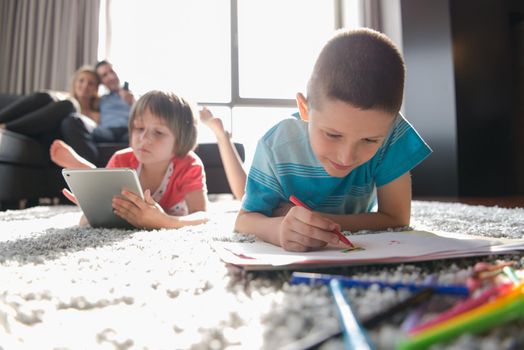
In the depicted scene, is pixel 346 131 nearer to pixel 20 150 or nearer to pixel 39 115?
pixel 20 150

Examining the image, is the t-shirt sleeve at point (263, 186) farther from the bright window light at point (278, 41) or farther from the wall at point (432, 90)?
the bright window light at point (278, 41)

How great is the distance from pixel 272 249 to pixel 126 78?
3.44m

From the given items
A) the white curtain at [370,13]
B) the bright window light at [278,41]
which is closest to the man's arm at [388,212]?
the bright window light at [278,41]

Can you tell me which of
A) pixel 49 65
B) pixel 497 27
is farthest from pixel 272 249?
pixel 49 65

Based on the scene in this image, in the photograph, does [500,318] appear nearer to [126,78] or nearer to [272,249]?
[272,249]

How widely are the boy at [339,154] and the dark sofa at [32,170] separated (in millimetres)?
1395

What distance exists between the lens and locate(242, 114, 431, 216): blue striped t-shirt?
784 mm

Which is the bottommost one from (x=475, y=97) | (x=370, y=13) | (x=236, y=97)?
(x=475, y=97)

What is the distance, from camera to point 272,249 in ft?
1.86

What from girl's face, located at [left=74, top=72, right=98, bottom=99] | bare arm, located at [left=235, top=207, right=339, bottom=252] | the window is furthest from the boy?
the window

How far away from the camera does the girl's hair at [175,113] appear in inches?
45.4

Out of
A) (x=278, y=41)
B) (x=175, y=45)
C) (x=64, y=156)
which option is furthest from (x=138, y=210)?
(x=278, y=41)

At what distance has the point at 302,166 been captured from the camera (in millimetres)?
782

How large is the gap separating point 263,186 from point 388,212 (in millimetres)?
269
